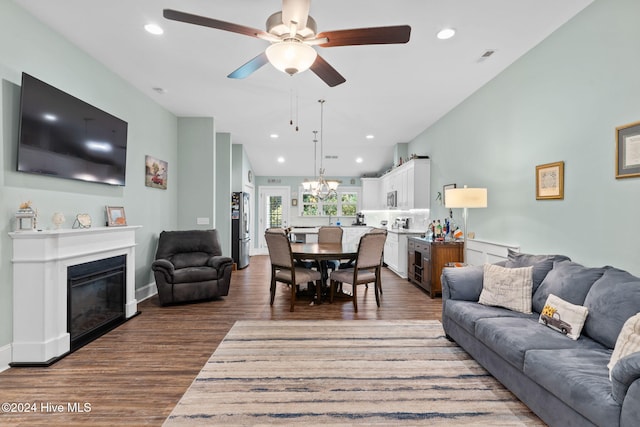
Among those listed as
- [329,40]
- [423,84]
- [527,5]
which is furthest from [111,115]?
[527,5]

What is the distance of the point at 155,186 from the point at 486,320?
4.55 metres

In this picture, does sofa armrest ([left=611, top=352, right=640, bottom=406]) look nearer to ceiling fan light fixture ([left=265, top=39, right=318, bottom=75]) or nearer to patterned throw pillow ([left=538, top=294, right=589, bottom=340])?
patterned throw pillow ([left=538, top=294, right=589, bottom=340])

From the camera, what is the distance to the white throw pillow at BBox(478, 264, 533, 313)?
2.54 meters

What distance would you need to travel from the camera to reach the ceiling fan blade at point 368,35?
1938 millimetres

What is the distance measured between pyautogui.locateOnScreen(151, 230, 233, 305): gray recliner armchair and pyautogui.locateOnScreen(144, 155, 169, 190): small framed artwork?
0.78 m

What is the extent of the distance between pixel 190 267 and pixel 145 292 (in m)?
0.81

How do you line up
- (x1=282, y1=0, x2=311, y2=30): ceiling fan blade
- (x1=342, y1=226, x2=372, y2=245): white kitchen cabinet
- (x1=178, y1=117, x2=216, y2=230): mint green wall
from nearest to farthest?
(x1=282, y1=0, x2=311, y2=30): ceiling fan blade, (x1=178, y1=117, x2=216, y2=230): mint green wall, (x1=342, y1=226, x2=372, y2=245): white kitchen cabinet

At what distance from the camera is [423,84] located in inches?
156

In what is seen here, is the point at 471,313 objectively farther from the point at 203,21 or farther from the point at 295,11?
the point at 203,21

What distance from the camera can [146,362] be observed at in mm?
2566

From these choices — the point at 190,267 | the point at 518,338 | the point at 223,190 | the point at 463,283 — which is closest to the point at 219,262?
the point at 190,267

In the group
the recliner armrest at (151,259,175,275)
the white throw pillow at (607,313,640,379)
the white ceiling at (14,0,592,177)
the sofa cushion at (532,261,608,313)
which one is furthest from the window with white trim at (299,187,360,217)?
the white throw pillow at (607,313,640,379)

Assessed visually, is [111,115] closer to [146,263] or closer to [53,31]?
[53,31]

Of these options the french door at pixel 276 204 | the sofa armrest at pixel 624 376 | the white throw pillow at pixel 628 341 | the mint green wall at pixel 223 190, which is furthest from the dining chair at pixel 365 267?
the french door at pixel 276 204
